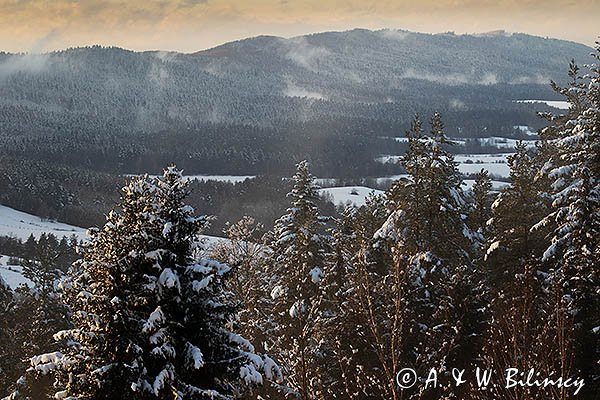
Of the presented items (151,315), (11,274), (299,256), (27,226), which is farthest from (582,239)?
(27,226)

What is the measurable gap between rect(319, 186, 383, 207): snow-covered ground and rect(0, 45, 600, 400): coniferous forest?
268 ft

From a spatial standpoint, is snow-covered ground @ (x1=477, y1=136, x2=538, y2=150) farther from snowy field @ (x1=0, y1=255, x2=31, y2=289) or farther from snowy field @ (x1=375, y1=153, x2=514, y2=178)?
snowy field @ (x1=0, y1=255, x2=31, y2=289)

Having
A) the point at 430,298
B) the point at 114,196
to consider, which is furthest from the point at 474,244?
the point at 114,196

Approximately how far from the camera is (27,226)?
103 meters

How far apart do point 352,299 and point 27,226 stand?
101m

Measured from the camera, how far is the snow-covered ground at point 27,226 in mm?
95312

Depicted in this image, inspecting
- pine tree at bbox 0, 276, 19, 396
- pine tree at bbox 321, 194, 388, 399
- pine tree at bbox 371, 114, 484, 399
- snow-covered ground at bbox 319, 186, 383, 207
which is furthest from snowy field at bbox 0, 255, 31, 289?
snow-covered ground at bbox 319, 186, 383, 207

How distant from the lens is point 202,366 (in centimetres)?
1002

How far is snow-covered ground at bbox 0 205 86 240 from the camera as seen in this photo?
313 feet

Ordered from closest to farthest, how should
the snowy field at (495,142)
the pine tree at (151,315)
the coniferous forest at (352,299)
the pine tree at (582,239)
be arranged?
1. the coniferous forest at (352,299)
2. the pine tree at (151,315)
3. the pine tree at (582,239)
4. the snowy field at (495,142)

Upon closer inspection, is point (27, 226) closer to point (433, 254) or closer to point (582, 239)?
point (433, 254)

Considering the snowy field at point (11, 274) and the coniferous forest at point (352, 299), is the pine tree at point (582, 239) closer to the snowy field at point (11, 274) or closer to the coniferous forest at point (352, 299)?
the coniferous forest at point (352, 299)

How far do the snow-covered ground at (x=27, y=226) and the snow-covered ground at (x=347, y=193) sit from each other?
4655 cm

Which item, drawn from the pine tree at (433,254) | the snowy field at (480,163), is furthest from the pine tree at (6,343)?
the snowy field at (480,163)
